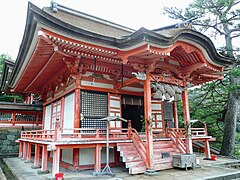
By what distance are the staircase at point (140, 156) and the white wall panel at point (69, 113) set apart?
2189mm

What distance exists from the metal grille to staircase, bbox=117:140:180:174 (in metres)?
1.42

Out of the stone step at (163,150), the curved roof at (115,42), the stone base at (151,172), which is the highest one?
the curved roof at (115,42)

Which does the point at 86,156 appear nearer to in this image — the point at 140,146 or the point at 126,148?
the point at 126,148

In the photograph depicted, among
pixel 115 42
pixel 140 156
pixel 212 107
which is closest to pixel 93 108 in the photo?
pixel 140 156

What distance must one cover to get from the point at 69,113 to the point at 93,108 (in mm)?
1080

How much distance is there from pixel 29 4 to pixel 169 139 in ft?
23.2

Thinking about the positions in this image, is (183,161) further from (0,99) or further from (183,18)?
(0,99)

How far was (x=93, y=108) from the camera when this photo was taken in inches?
303

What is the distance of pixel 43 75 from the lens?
→ 935 cm

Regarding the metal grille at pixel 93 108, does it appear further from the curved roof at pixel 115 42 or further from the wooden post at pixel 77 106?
the curved roof at pixel 115 42

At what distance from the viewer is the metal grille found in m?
7.46

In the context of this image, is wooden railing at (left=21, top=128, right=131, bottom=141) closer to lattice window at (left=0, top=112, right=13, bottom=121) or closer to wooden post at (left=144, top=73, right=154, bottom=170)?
wooden post at (left=144, top=73, right=154, bottom=170)

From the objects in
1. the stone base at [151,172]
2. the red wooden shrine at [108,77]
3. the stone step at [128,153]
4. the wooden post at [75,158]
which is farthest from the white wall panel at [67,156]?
the stone base at [151,172]

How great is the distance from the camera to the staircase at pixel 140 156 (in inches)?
244
